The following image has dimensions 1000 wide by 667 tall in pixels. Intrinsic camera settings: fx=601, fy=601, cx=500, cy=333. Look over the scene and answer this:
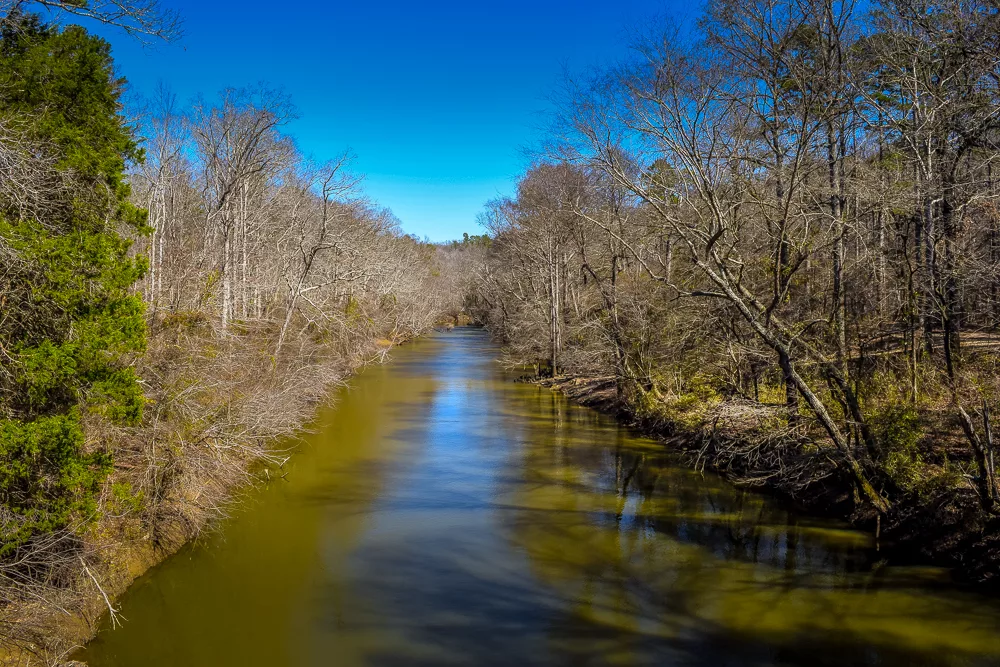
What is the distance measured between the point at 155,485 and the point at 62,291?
331 cm

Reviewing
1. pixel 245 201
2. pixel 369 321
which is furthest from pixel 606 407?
pixel 245 201

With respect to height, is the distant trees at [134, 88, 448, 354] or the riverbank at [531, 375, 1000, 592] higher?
the distant trees at [134, 88, 448, 354]

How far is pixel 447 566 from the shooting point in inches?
365

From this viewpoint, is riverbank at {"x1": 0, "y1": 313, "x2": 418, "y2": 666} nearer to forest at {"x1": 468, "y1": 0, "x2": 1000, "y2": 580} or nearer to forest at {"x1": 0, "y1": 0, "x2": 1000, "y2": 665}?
forest at {"x1": 0, "y1": 0, "x2": 1000, "y2": 665}

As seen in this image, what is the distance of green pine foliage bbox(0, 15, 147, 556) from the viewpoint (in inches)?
248

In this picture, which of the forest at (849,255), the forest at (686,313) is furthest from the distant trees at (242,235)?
the forest at (849,255)

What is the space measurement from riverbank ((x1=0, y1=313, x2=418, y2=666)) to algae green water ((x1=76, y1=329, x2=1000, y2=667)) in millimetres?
445

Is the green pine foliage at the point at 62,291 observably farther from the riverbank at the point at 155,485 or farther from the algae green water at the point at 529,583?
the algae green water at the point at 529,583

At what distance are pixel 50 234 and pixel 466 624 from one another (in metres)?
6.71

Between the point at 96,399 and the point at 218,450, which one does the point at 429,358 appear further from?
the point at 96,399

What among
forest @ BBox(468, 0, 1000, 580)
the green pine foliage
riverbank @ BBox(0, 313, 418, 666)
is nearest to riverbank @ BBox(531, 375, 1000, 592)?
forest @ BBox(468, 0, 1000, 580)

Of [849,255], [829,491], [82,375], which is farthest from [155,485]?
[849,255]

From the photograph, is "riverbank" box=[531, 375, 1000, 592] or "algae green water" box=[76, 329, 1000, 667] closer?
"algae green water" box=[76, 329, 1000, 667]

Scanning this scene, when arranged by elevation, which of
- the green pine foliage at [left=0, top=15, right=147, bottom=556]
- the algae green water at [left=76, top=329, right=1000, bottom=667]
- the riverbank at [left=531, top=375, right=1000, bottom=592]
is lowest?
the algae green water at [left=76, top=329, right=1000, bottom=667]
